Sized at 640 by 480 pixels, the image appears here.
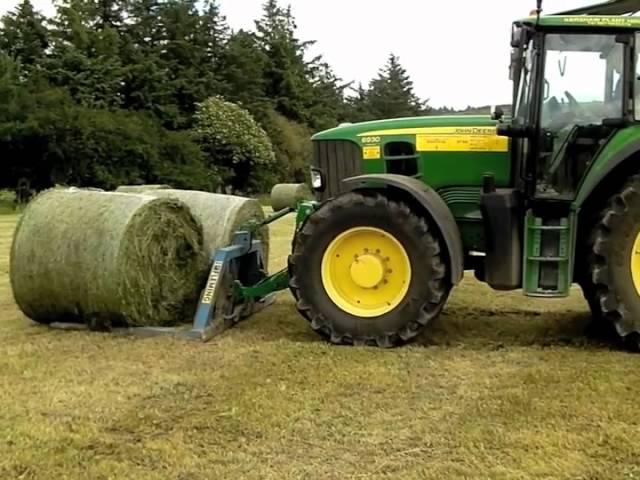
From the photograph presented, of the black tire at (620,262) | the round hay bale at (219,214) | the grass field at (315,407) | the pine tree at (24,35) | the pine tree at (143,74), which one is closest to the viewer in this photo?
the grass field at (315,407)

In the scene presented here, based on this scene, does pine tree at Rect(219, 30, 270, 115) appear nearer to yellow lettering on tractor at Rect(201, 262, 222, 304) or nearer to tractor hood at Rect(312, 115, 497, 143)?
tractor hood at Rect(312, 115, 497, 143)

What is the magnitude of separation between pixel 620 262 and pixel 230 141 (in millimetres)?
32282

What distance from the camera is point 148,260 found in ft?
20.1

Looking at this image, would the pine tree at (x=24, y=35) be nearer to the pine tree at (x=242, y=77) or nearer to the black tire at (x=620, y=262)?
the pine tree at (x=242, y=77)

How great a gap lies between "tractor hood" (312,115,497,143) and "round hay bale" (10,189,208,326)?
4.54 feet

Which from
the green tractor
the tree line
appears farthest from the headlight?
the tree line

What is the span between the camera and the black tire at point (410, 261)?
18.1ft

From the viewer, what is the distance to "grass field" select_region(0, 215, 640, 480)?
3484mm

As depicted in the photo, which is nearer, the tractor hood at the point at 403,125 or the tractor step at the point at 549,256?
the tractor step at the point at 549,256

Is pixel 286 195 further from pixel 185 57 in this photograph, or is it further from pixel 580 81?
pixel 185 57

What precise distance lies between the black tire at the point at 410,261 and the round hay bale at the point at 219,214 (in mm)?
1306

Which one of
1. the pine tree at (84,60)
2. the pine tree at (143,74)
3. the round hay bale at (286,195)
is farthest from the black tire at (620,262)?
the pine tree at (143,74)

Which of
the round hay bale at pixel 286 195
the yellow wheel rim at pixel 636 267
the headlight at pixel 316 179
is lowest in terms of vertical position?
the round hay bale at pixel 286 195

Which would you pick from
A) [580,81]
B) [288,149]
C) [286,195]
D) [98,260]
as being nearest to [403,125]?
[580,81]
